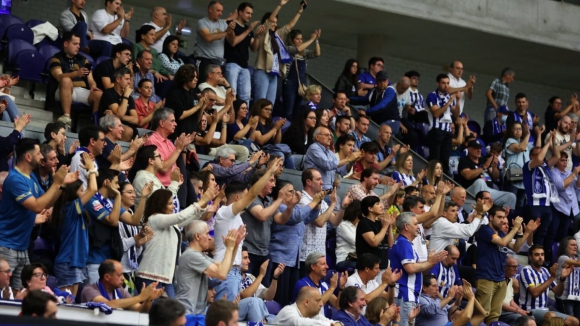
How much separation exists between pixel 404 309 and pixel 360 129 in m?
3.68

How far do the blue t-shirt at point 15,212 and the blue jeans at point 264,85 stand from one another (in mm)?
5239

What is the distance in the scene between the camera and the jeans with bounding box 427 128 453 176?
1470cm

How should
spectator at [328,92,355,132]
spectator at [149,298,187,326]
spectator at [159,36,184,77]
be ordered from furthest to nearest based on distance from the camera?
spectator at [328,92,355,132]
spectator at [159,36,184,77]
spectator at [149,298,187,326]

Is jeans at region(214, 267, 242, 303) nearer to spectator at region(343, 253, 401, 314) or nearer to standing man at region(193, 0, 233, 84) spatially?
spectator at region(343, 253, 401, 314)

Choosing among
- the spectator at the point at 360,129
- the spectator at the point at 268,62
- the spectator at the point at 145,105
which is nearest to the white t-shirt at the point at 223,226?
the spectator at the point at 145,105

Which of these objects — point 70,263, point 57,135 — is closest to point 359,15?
point 57,135

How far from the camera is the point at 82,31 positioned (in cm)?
1206

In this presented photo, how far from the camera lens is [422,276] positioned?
10664 mm

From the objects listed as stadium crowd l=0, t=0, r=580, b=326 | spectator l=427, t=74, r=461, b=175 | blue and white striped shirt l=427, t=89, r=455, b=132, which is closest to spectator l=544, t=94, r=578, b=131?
stadium crowd l=0, t=0, r=580, b=326

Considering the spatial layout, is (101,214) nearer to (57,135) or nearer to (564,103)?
(57,135)

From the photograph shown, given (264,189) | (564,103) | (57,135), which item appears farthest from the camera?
(564,103)

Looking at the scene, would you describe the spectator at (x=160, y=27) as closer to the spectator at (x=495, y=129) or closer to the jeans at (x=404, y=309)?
the jeans at (x=404, y=309)

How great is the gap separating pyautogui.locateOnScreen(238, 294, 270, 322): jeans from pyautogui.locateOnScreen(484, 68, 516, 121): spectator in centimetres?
854

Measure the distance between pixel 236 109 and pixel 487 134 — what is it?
208 inches
